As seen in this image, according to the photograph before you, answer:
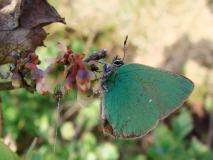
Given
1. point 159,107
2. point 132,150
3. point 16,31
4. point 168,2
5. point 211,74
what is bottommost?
point 132,150

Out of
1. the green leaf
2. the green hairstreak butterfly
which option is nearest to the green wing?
the green hairstreak butterfly

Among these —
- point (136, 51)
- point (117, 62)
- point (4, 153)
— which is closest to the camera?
point (4, 153)

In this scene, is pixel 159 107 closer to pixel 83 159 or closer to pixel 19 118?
pixel 83 159

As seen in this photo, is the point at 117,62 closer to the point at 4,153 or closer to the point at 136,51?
the point at 4,153

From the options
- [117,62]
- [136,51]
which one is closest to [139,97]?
[117,62]

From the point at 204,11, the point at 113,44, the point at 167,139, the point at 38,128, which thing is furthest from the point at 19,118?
the point at 204,11

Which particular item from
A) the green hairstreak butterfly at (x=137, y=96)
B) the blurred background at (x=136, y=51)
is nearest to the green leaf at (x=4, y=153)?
the green hairstreak butterfly at (x=137, y=96)

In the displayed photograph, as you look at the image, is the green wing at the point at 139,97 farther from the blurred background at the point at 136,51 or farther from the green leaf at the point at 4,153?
the blurred background at the point at 136,51
